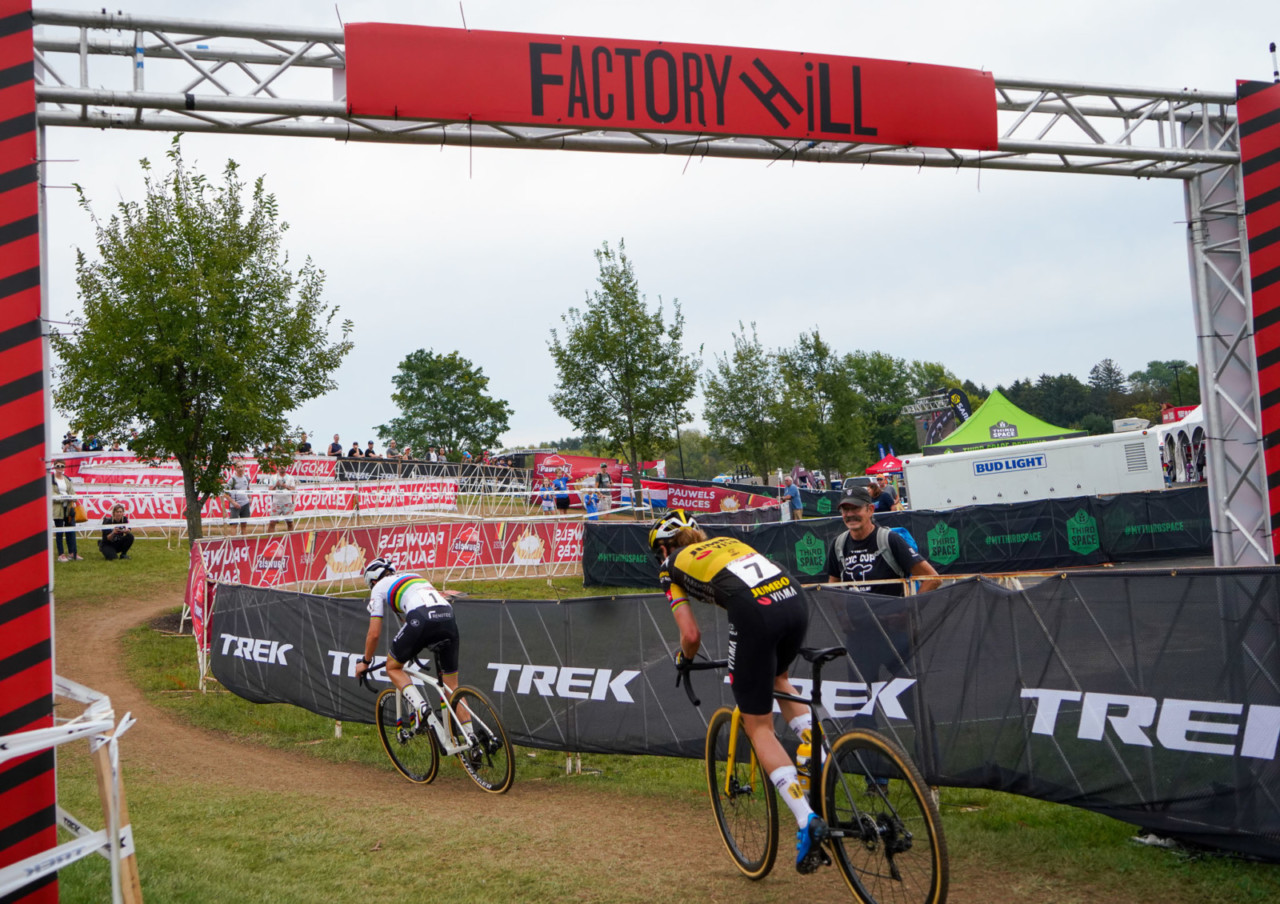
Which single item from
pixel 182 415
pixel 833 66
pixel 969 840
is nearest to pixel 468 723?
pixel 969 840

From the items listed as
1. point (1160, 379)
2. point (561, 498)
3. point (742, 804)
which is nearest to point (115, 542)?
point (561, 498)

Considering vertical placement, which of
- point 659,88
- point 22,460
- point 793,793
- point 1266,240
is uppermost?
point 659,88

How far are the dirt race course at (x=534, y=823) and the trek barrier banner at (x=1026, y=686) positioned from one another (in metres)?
0.70

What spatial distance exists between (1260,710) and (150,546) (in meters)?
26.8

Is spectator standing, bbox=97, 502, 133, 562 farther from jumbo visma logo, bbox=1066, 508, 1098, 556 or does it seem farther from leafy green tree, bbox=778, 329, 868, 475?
leafy green tree, bbox=778, 329, 868, 475

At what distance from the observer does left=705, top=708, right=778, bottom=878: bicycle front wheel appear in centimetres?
563

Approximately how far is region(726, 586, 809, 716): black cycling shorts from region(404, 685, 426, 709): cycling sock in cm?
454

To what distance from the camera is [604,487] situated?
133 ft

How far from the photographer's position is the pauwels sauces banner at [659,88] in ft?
28.7

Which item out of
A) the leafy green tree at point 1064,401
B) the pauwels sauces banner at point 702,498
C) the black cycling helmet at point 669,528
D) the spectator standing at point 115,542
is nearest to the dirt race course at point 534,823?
the black cycling helmet at point 669,528

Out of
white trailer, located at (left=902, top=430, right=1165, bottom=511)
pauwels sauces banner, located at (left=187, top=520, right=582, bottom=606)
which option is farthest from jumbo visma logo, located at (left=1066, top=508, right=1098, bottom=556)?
pauwels sauces banner, located at (left=187, top=520, right=582, bottom=606)

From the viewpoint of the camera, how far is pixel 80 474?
26.3m

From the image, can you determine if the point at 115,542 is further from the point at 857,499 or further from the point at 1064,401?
the point at 1064,401

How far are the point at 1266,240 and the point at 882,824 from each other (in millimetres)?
8969
